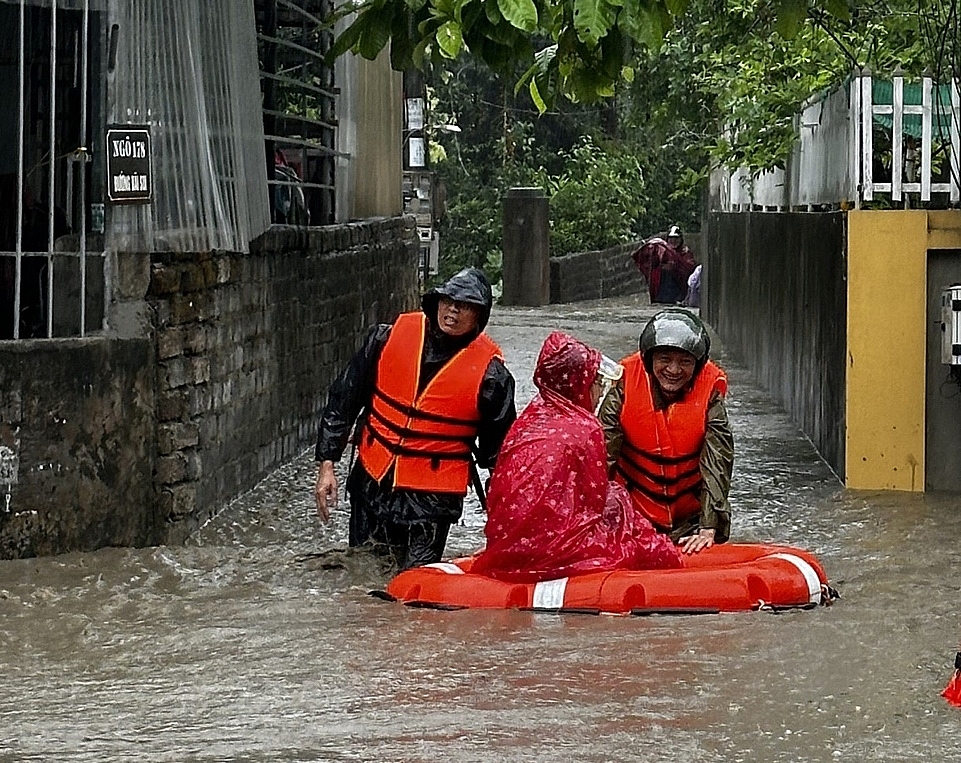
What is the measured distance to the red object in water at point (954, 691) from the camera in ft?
19.7

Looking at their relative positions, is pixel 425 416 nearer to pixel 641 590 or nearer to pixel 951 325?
pixel 641 590

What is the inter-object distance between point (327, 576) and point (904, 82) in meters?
5.15

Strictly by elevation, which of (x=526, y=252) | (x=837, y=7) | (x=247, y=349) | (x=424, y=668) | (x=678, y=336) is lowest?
(x=424, y=668)

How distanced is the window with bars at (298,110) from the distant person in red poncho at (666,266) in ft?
49.5

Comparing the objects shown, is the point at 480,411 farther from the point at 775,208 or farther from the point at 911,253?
the point at 775,208

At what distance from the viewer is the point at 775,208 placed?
17.6m

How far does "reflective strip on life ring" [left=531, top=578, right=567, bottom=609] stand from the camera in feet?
24.6

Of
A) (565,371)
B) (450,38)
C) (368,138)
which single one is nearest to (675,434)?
(565,371)

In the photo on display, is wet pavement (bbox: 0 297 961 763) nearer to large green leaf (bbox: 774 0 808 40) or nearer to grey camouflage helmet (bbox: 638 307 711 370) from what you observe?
grey camouflage helmet (bbox: 638 307 711 370)

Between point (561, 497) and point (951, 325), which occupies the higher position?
point (951, 325)

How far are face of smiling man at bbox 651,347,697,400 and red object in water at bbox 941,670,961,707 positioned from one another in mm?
2327

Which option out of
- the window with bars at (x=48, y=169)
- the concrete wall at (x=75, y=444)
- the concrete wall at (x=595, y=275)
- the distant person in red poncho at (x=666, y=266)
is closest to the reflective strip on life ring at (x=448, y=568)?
the concrete wall at (x=75, y=444)

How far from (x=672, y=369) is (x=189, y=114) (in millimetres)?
2971

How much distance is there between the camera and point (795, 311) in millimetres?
14477
